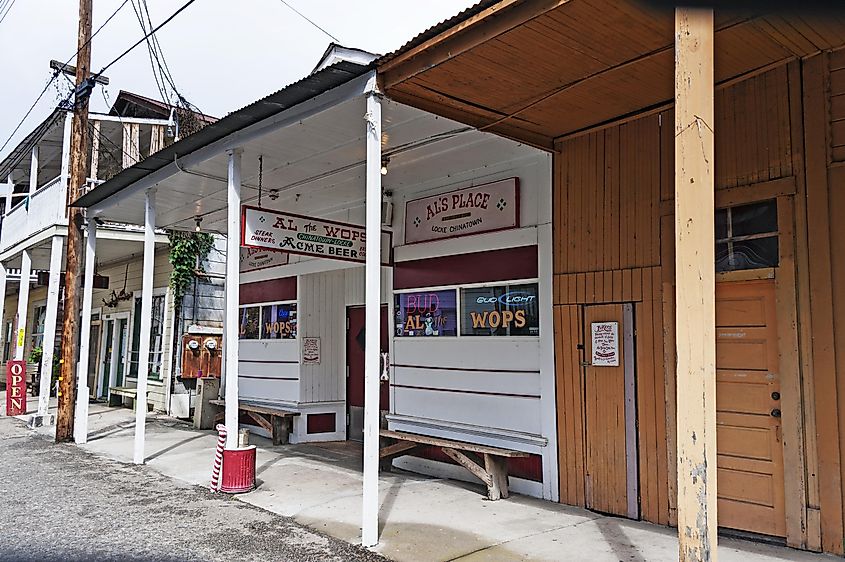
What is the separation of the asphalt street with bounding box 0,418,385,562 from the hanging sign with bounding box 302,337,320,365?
108 inches

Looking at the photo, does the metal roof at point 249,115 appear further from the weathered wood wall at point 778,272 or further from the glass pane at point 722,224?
the glass pane at point 722,224

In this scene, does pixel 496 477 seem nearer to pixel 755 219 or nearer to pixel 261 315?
pixel 755 219

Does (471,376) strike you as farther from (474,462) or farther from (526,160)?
(526,160)

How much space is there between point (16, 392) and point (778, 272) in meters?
14.0

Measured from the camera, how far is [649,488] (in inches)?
218

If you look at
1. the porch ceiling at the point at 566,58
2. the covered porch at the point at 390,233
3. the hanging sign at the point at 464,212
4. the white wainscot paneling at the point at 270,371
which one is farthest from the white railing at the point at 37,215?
the porch ceiling at the point at 566,58

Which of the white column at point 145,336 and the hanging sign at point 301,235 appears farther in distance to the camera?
the white column at point 145,336

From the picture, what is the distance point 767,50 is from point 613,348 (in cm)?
267

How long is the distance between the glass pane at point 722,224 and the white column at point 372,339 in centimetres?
273

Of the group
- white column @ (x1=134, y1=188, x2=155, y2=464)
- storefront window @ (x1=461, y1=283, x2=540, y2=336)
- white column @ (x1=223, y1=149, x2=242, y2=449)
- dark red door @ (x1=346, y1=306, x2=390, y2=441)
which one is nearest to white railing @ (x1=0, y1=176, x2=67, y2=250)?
white column @ (x1=134, y1=188, x2=155, y2=464)

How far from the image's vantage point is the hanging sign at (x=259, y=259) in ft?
35.0

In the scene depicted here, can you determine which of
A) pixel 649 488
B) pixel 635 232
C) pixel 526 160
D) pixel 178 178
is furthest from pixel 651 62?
pixel 178 178

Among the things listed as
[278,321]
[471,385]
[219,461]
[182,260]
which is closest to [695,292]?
[471,385]

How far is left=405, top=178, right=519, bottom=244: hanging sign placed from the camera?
272 inches
